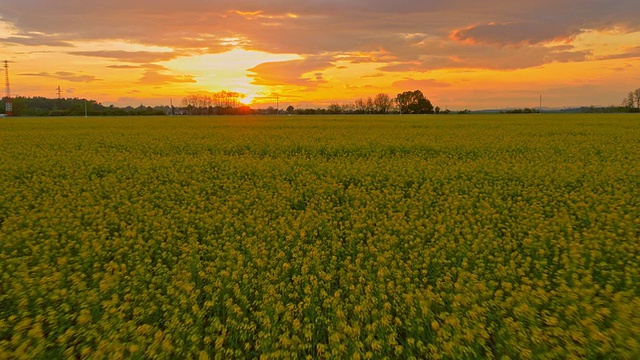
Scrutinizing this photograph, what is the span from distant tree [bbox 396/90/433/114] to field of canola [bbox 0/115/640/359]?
112662mm

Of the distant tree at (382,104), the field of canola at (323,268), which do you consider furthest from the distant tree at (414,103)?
the field of canola at (323,268)

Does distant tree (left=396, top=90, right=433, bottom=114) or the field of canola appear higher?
distant tree (left=396, top=90, right=433, bottom=114)

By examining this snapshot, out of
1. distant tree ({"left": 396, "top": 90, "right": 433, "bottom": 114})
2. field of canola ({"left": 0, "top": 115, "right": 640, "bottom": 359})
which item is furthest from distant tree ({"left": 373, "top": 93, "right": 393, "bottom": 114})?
field of canola ({"left": 0, "top": 115, "right": 640, "bottom": 359})

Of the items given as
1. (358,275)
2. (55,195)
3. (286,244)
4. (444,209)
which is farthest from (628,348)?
(55,195)

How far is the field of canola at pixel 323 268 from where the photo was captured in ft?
13.3

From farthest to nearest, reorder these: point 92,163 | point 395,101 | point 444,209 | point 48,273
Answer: point 395,101, point 92,163, point 444,209, point 48,273

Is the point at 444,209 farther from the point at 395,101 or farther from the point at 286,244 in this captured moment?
the point at 395,101

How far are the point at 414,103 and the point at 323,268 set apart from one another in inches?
4921

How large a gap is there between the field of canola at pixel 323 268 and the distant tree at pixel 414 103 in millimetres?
112662

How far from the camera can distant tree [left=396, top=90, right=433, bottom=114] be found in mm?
120569

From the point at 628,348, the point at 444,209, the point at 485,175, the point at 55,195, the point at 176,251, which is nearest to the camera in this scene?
the point at 628,348

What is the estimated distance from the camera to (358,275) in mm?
5609

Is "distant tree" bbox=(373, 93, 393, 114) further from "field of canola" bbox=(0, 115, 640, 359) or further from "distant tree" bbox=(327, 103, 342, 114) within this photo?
"field of canola" bbox=(0, 115, 640, 359)

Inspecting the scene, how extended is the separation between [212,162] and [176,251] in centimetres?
975
